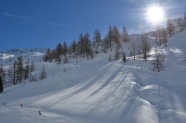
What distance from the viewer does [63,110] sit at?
23.3m

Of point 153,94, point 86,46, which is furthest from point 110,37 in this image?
point 153,94

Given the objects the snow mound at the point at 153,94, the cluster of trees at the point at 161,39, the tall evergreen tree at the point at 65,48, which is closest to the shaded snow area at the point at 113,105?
the snow mound at the point at 153,94

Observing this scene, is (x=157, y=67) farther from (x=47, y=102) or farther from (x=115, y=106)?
(x=47, y=102)

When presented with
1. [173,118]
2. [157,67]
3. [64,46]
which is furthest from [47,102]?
[64,46]

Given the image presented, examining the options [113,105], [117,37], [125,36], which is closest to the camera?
[113,105]

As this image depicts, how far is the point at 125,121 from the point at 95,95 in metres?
10.1

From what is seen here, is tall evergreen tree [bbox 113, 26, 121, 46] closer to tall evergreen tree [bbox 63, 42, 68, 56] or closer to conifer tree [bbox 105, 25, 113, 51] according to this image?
conifer tree [bbox 105, 25, 113, 51]

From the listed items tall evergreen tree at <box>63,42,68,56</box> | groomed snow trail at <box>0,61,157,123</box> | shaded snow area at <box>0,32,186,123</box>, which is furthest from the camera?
tall evergreen tree at <box>63,42,68,56</box>

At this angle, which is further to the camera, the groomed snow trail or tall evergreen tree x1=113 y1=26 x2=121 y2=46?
tall evergreen tree x1=113 y1=26 x2=121 y2=46

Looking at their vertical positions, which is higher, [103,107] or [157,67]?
[157,67]

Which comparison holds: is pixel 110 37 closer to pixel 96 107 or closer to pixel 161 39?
pixel 161 39

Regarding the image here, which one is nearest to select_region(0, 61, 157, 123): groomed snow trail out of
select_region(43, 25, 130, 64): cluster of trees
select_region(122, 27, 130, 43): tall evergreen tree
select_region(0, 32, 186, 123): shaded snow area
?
select_region(0, 32, 186, 123): shaded snow area

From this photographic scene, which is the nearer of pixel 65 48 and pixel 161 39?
pixel 161 39

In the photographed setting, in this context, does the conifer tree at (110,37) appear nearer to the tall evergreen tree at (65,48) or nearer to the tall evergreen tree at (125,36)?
the tall evergreen tree at (125,36)
